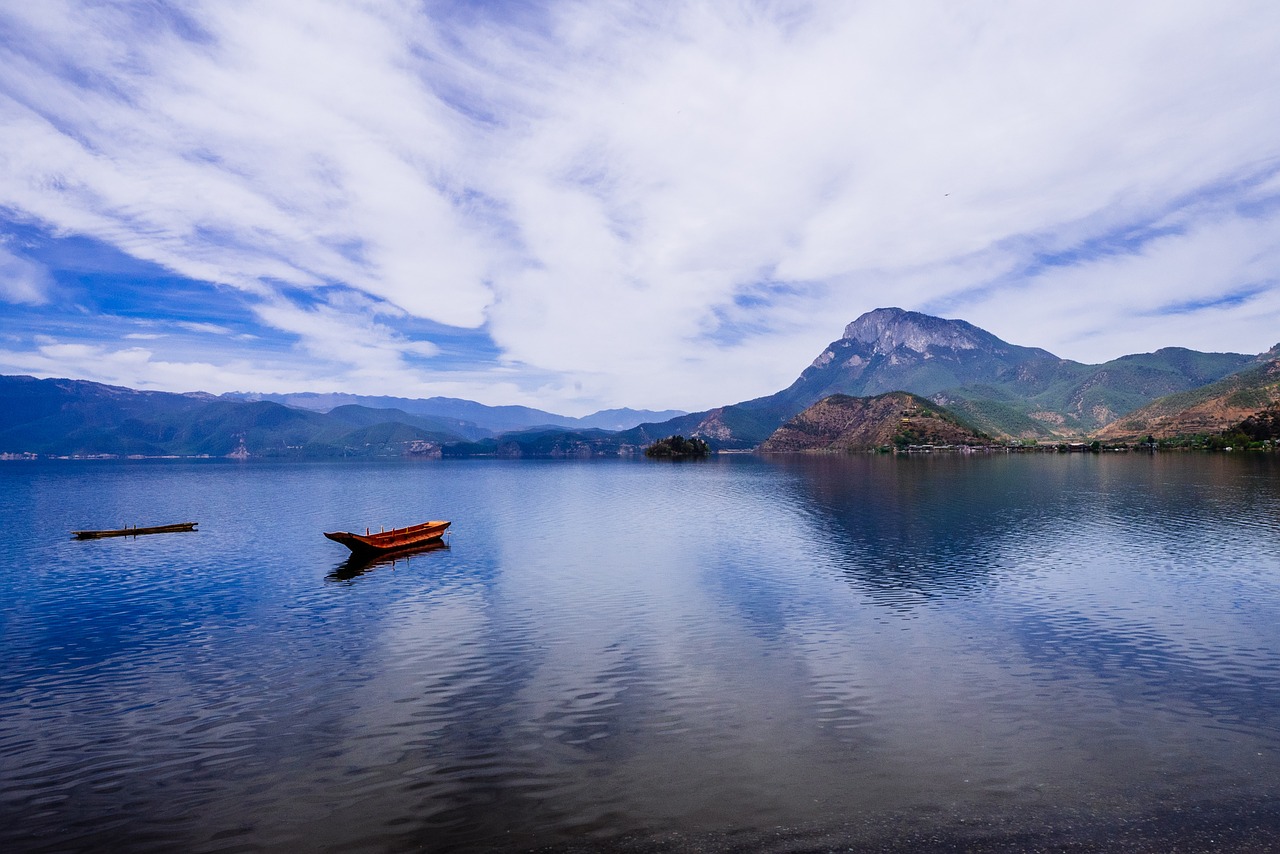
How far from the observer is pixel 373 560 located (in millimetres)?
72312

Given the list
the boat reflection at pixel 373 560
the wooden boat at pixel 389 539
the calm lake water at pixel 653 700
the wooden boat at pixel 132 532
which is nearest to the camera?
the calm lake water at pixel 653 700

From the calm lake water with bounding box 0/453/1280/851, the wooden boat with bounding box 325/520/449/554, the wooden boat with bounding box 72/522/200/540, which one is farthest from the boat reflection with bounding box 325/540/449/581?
the wooden boat with bounding box 72/522/200/540

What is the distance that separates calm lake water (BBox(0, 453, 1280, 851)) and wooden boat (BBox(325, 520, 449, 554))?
315 centimetres

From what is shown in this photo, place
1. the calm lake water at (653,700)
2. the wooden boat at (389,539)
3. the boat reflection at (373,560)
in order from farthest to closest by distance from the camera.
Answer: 1. the wooden boat at (389,539)
2. the boat reflection at (373,560)
3. the calm lake water at (653,700)

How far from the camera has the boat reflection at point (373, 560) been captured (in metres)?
63.9

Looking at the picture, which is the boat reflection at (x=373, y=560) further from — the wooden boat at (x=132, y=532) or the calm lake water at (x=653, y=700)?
the wooden boat at (x=132, y=532)

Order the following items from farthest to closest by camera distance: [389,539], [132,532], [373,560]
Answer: [132,532] < [389,539] < [373,560]

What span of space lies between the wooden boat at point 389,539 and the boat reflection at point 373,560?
0.57 m

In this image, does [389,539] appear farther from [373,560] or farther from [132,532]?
[132,532]

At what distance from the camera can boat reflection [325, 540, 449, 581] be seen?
210 ft

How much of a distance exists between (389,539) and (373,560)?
14.3 ft

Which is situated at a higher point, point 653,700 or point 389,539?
point 389,539

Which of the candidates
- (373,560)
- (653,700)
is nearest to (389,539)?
(373,560)

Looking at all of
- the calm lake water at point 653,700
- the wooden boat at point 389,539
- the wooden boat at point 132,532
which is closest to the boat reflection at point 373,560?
the wooden boat at point 389,539
